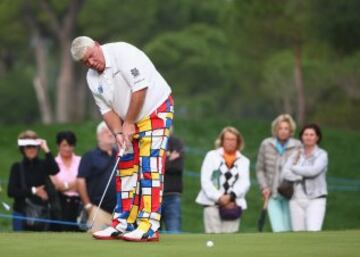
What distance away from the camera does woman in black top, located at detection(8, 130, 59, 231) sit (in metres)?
17.1

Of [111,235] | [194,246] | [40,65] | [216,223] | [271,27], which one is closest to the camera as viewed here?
[194,246]

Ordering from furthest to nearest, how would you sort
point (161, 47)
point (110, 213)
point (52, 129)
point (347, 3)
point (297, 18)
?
point (161, 47), point (297, 18), point (347, 3), point (52, 129), point (110, 213)

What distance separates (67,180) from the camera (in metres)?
18.0

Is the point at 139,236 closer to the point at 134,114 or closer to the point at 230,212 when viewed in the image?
the point at 134,114

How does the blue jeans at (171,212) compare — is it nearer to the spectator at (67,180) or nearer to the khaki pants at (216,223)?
the khaki pants at (216,223)

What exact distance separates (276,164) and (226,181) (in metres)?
0.97

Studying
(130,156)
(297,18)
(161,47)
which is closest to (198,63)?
(161,47)

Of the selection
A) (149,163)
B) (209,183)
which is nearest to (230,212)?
(209,183)

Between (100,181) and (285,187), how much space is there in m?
2.37

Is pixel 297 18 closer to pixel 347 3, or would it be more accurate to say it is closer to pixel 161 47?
pixel 347 3

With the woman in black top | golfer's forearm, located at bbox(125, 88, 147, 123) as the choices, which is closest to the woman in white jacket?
the woman in black top

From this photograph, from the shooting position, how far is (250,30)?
5762cm

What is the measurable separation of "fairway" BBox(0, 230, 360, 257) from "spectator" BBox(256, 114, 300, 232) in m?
4.15

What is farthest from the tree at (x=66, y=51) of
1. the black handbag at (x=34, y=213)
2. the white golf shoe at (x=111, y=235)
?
the white golf shoe at (x=111, y=235)
